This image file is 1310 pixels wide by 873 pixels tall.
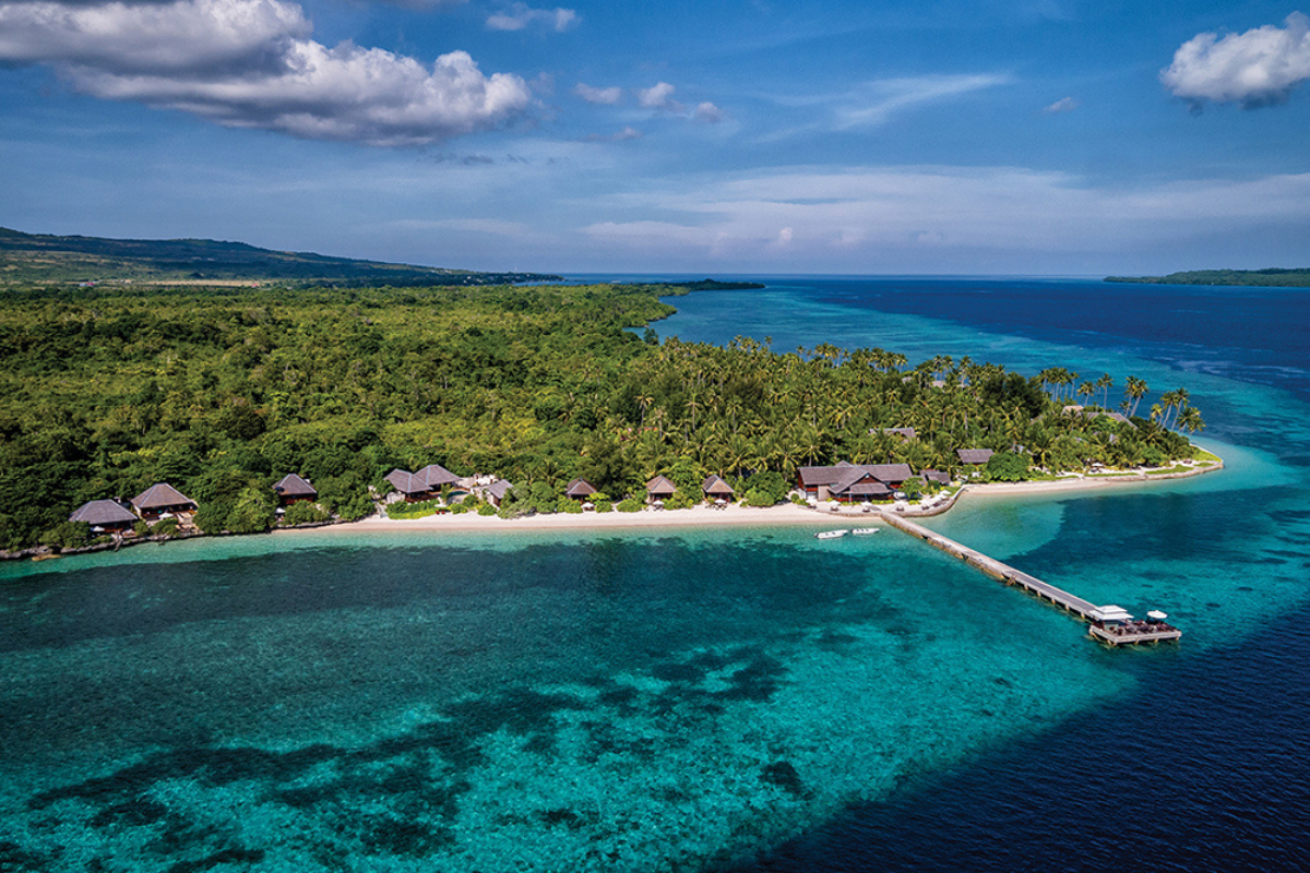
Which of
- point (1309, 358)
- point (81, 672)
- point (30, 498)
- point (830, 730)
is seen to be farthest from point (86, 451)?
point (1309, 358)

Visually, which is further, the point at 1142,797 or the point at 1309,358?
the point at 1309,358

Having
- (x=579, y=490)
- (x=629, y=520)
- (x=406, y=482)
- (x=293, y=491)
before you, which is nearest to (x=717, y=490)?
(x=629, y=520)

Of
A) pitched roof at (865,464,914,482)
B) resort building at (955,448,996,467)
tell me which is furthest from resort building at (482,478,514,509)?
resort building at (955,448,996,467)

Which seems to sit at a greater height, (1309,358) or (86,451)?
(1309,358)

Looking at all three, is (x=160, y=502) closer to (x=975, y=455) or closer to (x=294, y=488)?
(x=294, y=488)

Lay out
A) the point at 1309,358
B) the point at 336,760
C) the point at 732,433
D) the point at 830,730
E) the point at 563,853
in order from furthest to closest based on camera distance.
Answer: the point at 1309,358, the point at 732,433, the point at 830,730, the point at 336,760, the point at 563,853

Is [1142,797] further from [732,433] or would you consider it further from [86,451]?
[86,451]

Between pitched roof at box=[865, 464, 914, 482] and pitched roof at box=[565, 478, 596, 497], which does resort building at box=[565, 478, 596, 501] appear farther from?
pitched roof at box=[865, 464, 914, 482]
